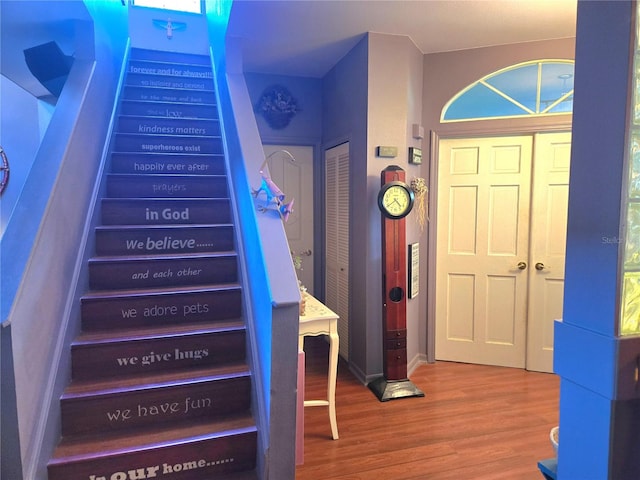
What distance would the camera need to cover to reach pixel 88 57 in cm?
260

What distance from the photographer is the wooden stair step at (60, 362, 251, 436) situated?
1.88 metres

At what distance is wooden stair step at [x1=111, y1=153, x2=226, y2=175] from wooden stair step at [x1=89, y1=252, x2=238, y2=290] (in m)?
0.80

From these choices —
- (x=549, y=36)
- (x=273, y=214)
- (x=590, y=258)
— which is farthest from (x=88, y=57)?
(x=549, y=36)

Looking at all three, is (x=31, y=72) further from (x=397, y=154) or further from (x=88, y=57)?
(x=397, y=154)

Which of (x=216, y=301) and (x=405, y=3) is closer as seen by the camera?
(x=216, y=301)

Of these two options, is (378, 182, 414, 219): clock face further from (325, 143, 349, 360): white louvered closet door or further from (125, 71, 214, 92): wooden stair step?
(125, 71, 214, 92): wooden stair step

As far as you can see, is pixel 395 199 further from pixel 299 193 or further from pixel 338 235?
pixel 299 193

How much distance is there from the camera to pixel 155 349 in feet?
6.95

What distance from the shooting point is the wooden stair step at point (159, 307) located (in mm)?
2186

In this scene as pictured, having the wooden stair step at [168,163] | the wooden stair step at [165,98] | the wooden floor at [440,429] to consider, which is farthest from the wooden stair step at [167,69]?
the wooden floor at [440,429]

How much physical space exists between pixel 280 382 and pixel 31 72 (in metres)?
2.71

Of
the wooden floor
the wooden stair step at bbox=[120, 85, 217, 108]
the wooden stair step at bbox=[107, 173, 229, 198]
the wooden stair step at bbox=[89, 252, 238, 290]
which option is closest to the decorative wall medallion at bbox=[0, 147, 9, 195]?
the wooden stair step at bbox=[120, 85, 217, 108]

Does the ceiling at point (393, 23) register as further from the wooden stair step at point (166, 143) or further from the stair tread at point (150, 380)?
the stair tread at point (150, 380)

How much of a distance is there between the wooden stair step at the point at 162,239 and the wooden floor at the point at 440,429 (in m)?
1.39
